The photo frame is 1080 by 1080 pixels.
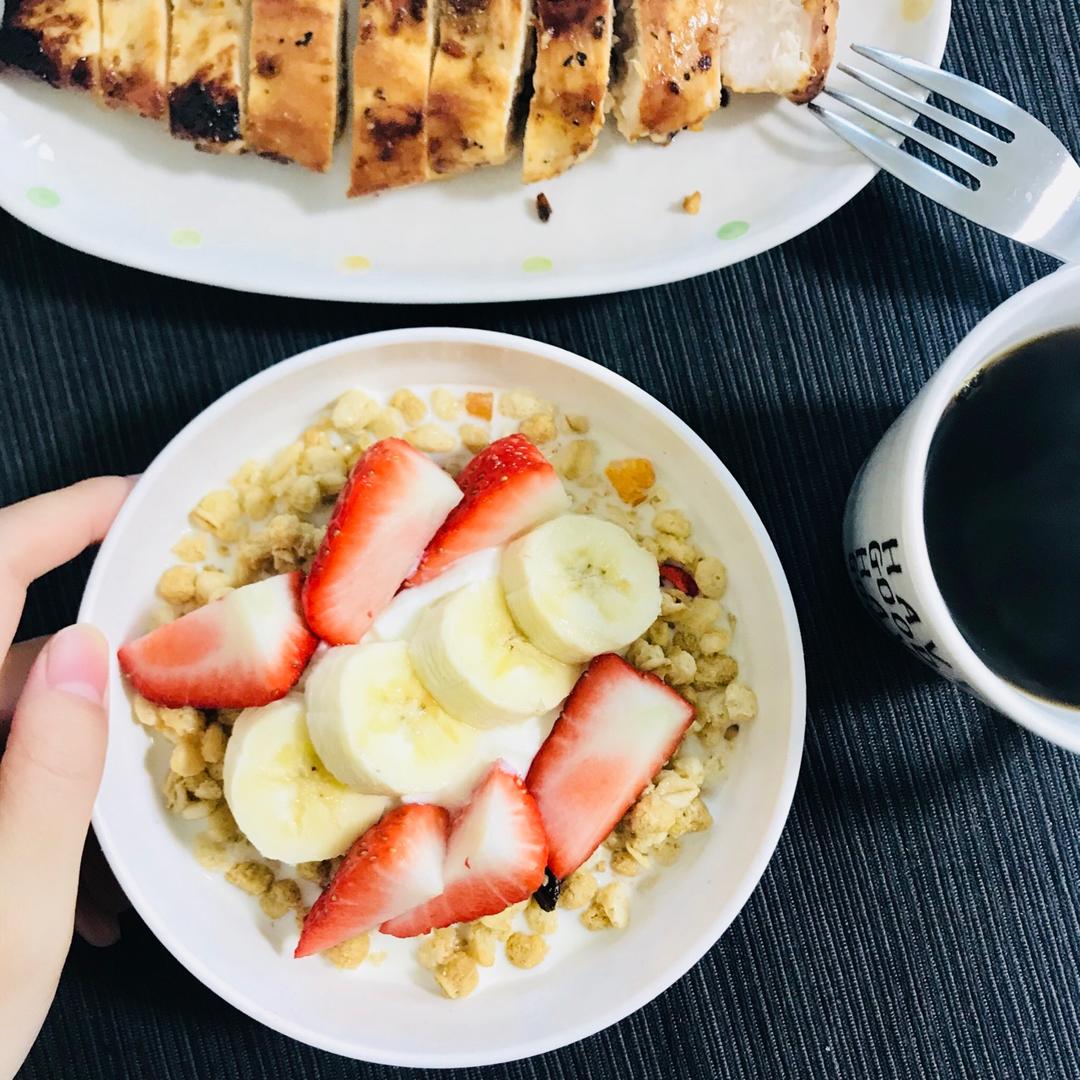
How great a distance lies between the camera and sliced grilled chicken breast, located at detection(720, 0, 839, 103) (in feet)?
3.00

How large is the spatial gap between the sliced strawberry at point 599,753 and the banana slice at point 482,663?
3 centimetres

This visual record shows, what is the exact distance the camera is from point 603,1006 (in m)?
0.88

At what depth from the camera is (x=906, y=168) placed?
0.93 meters

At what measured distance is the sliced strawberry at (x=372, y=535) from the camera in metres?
0.84

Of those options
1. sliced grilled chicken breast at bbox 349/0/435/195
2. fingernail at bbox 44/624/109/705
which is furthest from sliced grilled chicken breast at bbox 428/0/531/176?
fingernail at bbox 44/624/109/705

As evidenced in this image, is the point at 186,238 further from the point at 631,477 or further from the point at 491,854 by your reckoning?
the point at 491,854

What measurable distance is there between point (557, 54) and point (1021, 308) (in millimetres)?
468

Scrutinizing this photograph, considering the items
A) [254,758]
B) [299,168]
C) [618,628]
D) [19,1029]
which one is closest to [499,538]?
[618,628]

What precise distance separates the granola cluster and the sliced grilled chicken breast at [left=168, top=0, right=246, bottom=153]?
268 millimetres

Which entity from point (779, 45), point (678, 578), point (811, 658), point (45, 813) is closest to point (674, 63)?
point (779, 45)

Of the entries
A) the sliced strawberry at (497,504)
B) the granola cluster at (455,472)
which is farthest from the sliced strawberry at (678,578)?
the sliced strawberry at (497,504)

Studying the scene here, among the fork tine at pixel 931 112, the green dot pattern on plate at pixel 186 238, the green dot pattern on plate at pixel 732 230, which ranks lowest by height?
the green dot pattern on plate at pixel 732 230

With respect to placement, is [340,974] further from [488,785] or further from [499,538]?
[499,538]

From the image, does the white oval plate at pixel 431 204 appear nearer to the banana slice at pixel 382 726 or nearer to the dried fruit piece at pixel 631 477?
the dried fruit piece at pixel 631 477
